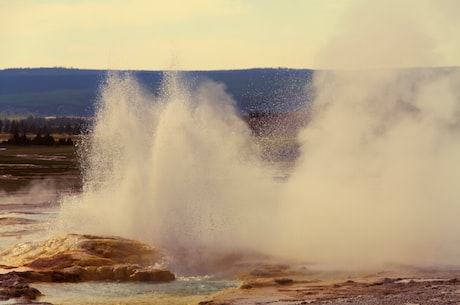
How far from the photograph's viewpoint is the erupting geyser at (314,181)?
26.0 m

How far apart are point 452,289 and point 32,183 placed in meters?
37.1

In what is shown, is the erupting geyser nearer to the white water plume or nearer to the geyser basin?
the white water plume

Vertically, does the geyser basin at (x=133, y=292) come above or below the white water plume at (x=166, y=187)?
below

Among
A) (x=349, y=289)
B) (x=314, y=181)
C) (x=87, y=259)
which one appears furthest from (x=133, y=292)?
(x=314, y=181)

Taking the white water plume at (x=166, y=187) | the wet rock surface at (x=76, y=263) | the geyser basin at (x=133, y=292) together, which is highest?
the white water plume at (x=166, y=187)

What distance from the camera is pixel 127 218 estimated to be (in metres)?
27.9

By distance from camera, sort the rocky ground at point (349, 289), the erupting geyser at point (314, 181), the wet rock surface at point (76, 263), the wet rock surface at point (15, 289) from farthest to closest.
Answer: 1. the erupting geyser at point (314, 181)
2. the wet rock surface at point (76, 263)
3. the wet rock surface at point (15, 289)
4. the rocky ground at point (349, 289)

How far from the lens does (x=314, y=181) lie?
32.5 metres

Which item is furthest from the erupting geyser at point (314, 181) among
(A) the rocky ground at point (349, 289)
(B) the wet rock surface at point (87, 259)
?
(A) the rocky ground at point (349, 289)

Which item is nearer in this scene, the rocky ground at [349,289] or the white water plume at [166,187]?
the rocky ground at [349,289]

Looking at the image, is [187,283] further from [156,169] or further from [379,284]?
[156,169]

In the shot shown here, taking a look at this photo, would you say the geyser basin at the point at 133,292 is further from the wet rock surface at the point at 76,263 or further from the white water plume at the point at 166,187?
the white water plume at the point at 166,187

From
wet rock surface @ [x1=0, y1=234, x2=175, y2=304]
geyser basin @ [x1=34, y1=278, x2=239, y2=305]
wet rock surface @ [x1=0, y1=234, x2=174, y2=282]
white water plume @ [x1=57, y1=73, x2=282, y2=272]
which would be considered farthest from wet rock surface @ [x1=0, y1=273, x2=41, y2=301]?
white water plume @ [x1=57, y1=73, x2=282, y2=272]

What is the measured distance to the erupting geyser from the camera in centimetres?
2600
